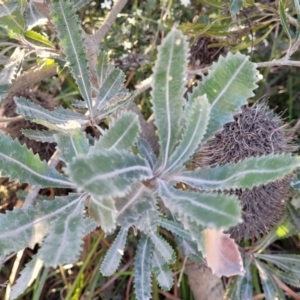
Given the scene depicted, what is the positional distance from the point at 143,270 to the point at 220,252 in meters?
0.28

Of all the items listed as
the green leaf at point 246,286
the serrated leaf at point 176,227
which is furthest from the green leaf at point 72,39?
the green leaf at point 246,286

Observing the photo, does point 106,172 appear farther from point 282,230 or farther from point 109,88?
point 282,230

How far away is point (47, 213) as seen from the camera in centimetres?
56

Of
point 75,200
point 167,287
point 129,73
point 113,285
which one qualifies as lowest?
point 113,285

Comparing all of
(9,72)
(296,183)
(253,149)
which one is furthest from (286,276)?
(9,72)

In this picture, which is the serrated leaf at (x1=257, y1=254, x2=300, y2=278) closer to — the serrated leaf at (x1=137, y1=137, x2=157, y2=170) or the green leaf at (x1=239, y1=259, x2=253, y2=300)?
the green leaf at (x1=239, y1=259, x2=253, y2=300)

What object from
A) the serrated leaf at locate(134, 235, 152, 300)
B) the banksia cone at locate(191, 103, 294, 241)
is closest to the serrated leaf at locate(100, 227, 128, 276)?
the serrated leaf at locate(134, 235, 152, 300)

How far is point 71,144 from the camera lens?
591 millimetres

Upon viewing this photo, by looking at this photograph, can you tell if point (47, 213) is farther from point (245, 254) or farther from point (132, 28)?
point (132, 28)

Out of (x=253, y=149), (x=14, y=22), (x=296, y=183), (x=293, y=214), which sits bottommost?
(x=293, y=214)

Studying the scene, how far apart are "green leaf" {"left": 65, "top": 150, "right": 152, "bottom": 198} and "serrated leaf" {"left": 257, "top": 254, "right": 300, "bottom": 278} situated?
1.65 ft

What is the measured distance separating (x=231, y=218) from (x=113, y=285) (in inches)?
28.0

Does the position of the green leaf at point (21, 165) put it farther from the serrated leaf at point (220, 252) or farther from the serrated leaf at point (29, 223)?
the serrated leaf at point (220, 252)

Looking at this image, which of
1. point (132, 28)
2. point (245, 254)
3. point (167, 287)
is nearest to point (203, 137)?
point (167, 287)
